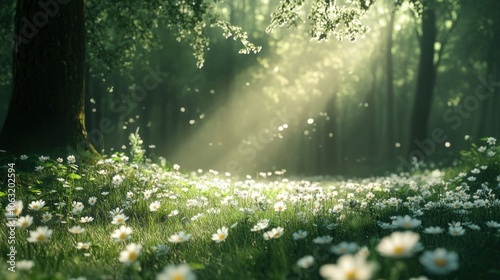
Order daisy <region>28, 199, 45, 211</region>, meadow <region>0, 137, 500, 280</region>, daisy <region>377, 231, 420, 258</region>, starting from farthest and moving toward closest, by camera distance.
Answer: daisy <region>28, 199, 45, 211</region>, meadow <region>0, 137, 500, 280</region>, daisy <region>377, 231, 420, 258</region>

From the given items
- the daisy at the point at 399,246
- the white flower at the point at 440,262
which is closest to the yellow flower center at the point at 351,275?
the daisy at the point at 399,246

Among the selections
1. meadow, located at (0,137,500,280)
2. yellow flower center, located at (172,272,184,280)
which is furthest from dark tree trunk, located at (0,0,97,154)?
yellow flower center, located at (172,272,184,280)

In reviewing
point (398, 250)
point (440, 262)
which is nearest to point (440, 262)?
point (440, 262)

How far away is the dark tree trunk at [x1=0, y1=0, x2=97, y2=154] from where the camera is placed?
7.60 meters

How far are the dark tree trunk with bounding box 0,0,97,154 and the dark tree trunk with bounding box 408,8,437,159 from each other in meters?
16.8

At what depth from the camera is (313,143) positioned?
38.4 metres

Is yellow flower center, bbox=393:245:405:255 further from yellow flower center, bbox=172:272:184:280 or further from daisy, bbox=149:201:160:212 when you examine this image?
daisy, bbox=149:201:160:212

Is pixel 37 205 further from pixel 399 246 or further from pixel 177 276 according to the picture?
pixel 399 246

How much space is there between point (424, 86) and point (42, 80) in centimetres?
1825

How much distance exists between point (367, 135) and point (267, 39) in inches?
815

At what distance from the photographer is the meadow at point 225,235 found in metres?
2.53

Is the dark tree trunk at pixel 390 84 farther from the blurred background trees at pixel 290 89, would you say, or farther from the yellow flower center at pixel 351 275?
the yellow flower center at pixel 351 275

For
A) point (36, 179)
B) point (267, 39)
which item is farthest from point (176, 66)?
point (36, 179)

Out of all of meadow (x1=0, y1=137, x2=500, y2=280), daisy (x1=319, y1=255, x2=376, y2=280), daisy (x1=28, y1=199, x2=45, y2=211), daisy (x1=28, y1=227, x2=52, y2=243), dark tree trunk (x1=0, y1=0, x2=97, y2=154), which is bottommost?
meadow (x1=0, y1=137, x2=500, y2=280)
